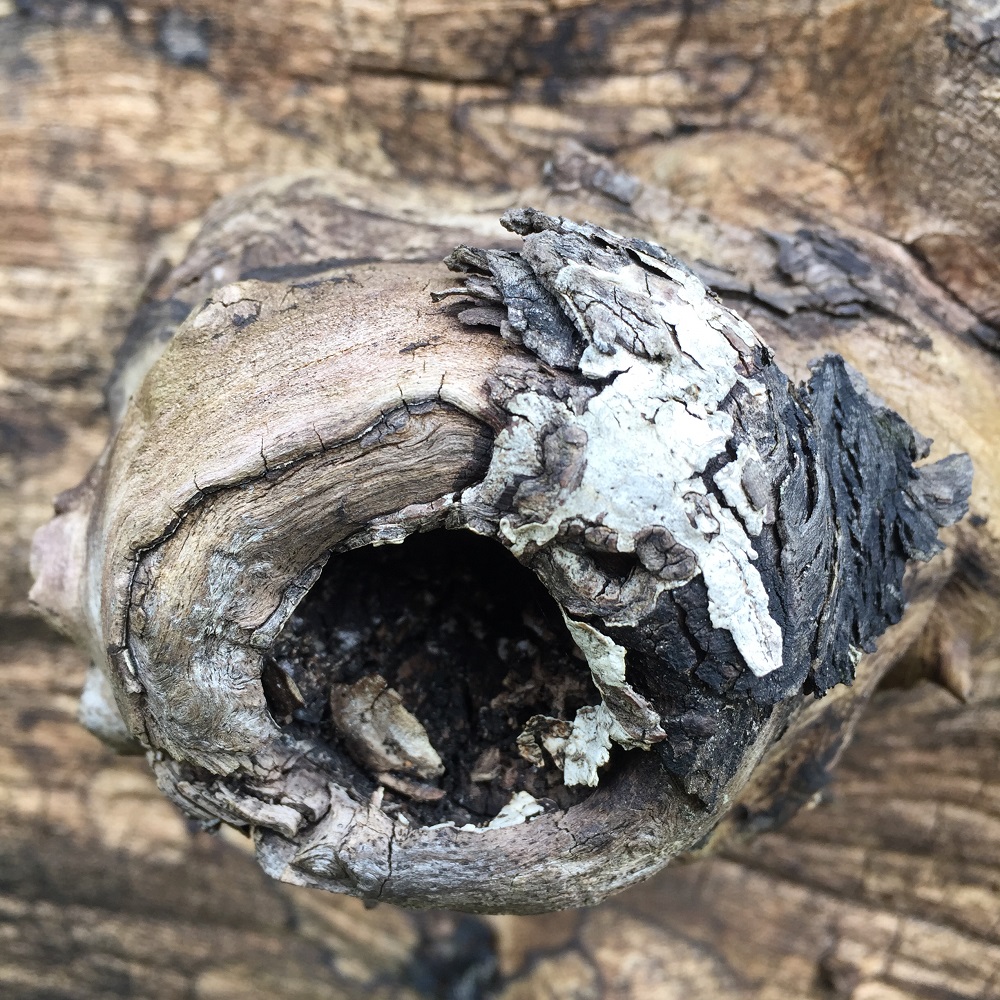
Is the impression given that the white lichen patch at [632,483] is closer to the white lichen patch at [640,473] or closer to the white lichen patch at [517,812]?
the white lichen patch at [640,473]

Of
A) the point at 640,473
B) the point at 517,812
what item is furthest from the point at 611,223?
the point at 517,812

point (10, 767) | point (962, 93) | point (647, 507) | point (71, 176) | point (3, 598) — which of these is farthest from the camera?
point (10, 767)

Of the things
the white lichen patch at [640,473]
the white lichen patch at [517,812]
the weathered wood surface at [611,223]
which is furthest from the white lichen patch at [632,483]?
the weathered wood surface at [611,223]

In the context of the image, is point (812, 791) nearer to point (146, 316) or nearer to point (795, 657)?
point (795, 657)

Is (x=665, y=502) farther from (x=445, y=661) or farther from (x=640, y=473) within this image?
(x=445, y=661)

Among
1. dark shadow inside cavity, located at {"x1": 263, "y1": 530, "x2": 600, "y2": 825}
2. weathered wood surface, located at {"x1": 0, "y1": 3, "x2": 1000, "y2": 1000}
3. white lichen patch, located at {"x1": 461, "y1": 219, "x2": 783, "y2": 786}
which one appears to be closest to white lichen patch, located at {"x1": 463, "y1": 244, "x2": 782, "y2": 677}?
white lichen patch, located at {"x1": 461, "y1": 219, "x2": 783, "y2": 786}

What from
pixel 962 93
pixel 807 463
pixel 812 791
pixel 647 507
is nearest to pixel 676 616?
pixel 647 507
